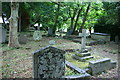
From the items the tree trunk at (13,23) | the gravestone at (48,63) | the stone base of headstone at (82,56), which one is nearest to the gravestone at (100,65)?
the stone base of headstone at (82,56)

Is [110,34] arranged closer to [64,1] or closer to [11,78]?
[64,1]

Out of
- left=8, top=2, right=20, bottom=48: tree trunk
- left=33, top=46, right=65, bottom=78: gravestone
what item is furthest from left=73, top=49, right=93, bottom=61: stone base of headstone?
left=8, top=2, right=20, bottom=48: tree trunk

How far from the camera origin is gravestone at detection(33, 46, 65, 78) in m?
3.19

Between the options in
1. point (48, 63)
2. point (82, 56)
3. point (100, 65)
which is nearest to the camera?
point (48, 63)

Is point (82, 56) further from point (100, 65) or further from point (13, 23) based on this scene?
point (13, 23)

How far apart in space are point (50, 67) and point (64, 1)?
37.3ft

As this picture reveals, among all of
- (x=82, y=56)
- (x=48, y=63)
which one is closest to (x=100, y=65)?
(x=82, y=56)

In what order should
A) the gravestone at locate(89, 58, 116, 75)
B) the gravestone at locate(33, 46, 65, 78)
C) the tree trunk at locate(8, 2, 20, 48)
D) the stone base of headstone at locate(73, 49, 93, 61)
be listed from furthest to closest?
the tree trunk at locate(8, 2, 20, 48), the stone base of headstone at locate(73, 49, 93, 61), the gravestone at locate(89, 58, 116, 75), the gravestone at locate(33, 46, 65, 78)

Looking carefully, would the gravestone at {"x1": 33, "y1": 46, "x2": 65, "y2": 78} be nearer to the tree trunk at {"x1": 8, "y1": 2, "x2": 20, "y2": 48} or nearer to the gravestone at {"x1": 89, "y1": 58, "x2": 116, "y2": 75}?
the gravestone at {"x1": 89, "y1": 58, "x2": 116, "y2": 75}

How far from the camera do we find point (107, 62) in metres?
4.83

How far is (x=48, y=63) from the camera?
10.9ft

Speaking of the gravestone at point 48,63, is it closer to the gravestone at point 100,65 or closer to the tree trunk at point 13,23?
the gravestone at point 100,65

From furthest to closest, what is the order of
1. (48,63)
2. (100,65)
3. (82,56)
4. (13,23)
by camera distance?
(13,23) → (82,56) → (100,65) → (48,63)

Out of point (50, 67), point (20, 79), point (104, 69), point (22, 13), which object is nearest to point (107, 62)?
point (104, 69)
